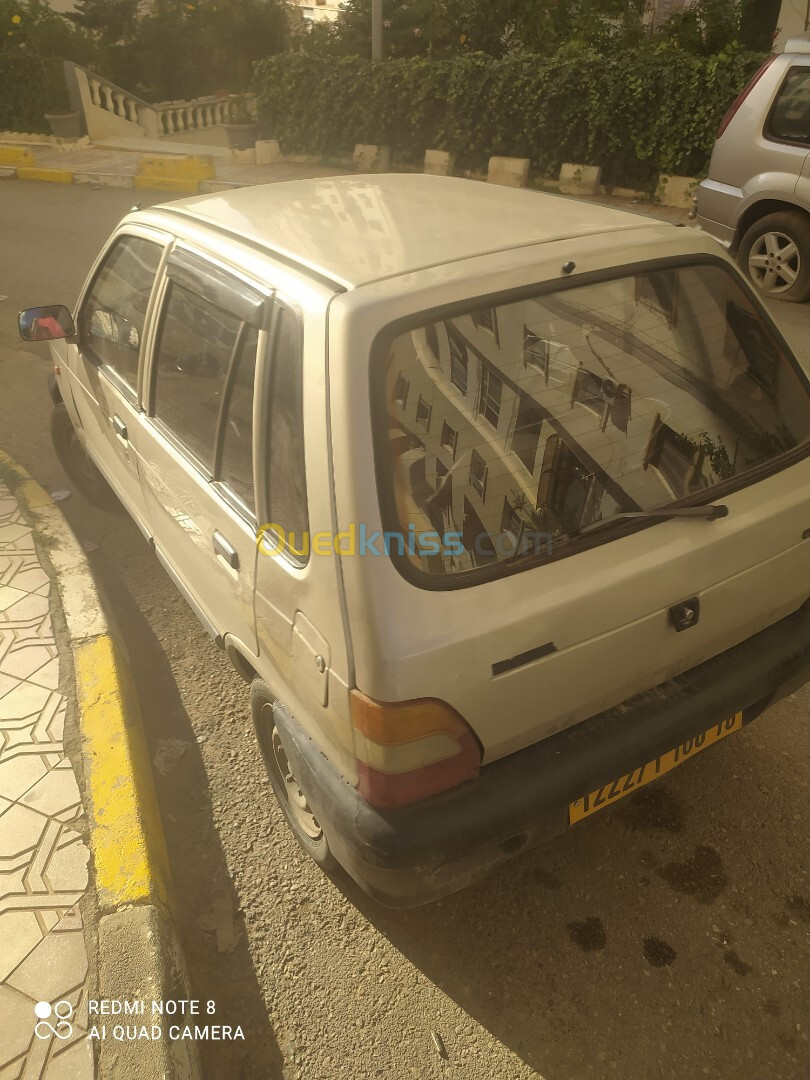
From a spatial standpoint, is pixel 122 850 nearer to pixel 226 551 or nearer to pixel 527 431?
pixel 226 551

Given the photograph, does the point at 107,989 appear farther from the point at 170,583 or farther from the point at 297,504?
the point at 170,583

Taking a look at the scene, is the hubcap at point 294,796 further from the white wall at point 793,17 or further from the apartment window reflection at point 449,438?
the white wall at point 793,17

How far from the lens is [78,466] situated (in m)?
4.57

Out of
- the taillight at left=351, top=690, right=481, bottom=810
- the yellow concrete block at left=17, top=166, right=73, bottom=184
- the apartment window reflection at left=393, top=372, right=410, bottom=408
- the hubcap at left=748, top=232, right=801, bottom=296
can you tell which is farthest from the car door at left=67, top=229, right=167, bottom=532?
the yellow concrete block at left=17, top=166, right=73, bottom=184

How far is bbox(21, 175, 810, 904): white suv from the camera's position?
5.95ft

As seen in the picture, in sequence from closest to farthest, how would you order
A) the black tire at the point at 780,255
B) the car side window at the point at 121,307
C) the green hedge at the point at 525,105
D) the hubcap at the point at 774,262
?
1. the car side window at the point at 121,307
2. the black tire at the point at 780,255
3. the hubcap at the point at 774,262
4. the green hedge at the point at 525,105

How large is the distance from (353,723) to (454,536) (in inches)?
19.3

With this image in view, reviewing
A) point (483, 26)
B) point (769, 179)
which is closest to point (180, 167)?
point (483, 26)

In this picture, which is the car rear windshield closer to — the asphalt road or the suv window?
the asphalt road

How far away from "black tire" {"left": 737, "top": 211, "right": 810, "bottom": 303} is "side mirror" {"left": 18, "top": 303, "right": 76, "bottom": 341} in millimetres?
5490

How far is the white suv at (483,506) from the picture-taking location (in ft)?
5.95

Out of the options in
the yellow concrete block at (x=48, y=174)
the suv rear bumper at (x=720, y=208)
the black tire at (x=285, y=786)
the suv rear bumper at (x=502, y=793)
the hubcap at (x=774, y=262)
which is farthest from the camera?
→ the yellow concrete block at (x=48, y=174)

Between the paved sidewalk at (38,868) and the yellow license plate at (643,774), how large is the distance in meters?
1.43

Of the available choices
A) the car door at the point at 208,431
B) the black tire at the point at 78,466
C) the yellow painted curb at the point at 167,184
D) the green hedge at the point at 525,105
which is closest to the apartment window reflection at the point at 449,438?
the car door at the point at 208,431
